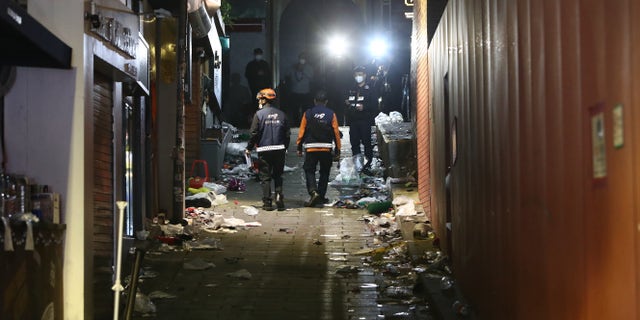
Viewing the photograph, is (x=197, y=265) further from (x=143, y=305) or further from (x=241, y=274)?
(x=143, y=305)

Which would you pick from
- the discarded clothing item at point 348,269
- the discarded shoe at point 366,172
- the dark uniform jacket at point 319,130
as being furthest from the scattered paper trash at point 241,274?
the discarded shoe at point 366,172

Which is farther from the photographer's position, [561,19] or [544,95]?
[544,95]

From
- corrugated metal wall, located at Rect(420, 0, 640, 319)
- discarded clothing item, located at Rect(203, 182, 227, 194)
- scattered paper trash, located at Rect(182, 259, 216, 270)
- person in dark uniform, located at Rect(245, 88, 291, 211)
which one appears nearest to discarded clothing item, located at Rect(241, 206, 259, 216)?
person in dark uniform, located at Rect(245, 88, 291, 211)

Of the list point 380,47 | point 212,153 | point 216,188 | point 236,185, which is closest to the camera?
point 216,188

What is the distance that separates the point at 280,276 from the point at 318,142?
6501 millimetres

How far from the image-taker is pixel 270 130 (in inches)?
636

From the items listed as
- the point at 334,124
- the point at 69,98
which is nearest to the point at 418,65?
the point at 334,124

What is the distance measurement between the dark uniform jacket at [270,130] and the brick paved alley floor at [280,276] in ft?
4.97

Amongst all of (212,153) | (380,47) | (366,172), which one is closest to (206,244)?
(212,153)

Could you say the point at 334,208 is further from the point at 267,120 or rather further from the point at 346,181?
the point at 346,181

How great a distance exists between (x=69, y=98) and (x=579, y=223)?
4558 mm

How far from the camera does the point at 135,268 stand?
538cm

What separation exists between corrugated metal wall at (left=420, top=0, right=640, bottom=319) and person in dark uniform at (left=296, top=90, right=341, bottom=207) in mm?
8015

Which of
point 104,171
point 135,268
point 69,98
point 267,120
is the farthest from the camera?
point 267,120
